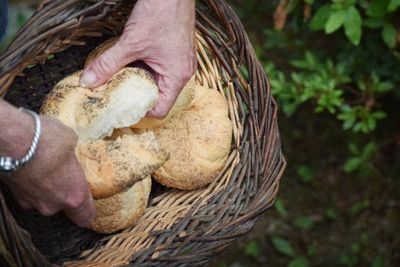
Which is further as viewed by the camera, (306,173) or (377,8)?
(306,173)

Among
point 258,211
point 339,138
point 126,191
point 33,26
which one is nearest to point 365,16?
point 339,138

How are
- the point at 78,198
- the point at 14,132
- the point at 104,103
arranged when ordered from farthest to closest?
the point at 104,103, the point at 78,198, the point at 14,132

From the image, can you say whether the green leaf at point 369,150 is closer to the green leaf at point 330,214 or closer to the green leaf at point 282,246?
the green leaf at point 330,214

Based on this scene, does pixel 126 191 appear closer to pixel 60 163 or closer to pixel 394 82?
pixel 60 163

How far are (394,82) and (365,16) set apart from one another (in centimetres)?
30

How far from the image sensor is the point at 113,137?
172 centimetres

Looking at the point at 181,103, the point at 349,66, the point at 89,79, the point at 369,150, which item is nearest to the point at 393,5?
the point at 349,66

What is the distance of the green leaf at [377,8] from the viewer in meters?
2.45

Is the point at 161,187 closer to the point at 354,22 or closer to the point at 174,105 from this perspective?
the point at 174,105

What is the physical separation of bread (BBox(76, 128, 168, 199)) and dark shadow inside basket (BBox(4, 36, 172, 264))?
0.88 feet

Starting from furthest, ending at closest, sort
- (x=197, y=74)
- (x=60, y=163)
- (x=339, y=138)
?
(x=339, y=138)
(x=197, y=74)
(x=60, y=163)

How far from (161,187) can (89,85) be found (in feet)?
1.40

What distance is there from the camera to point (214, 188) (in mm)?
1964

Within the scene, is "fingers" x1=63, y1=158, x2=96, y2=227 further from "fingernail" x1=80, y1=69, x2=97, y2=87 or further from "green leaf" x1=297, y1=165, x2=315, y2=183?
"green leaf" x1=297, y1=165, x2=315, y2=183
